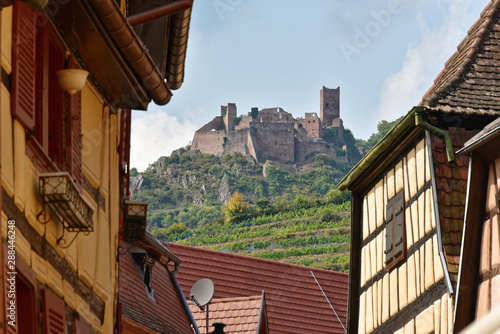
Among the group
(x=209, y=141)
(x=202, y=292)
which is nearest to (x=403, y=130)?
(x=202, y=292)

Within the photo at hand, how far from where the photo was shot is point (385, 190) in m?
11.3

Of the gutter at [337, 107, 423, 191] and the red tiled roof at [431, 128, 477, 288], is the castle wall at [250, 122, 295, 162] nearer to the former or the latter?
the gutter at [337, 107, 423, 191]

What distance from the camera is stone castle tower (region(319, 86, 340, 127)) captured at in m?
133

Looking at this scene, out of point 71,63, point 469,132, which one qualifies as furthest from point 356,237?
point 71,63

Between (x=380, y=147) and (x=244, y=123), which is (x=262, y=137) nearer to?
(x=244, y=123)

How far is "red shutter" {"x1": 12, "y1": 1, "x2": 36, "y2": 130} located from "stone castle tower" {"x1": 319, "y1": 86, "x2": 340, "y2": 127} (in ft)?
419

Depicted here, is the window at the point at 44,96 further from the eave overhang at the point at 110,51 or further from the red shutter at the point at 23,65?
the eave overhang at the point at 110,51

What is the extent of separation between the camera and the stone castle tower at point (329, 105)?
133000 millimetres

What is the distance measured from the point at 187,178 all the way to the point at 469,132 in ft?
367

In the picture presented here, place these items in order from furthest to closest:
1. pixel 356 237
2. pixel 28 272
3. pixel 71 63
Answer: pixel 356 237, pixel 71 63, pixel 28 272

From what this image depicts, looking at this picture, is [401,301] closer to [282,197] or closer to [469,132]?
[469,132]

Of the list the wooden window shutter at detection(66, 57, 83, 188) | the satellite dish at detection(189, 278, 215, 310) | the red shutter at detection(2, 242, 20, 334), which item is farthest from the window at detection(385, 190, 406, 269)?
the red shutter at detection(2, 242, 20, 334)

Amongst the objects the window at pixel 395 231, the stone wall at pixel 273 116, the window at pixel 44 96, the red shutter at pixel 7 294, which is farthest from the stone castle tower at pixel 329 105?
the red shutter at pixel 7 294

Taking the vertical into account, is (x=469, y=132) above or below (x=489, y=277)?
above
